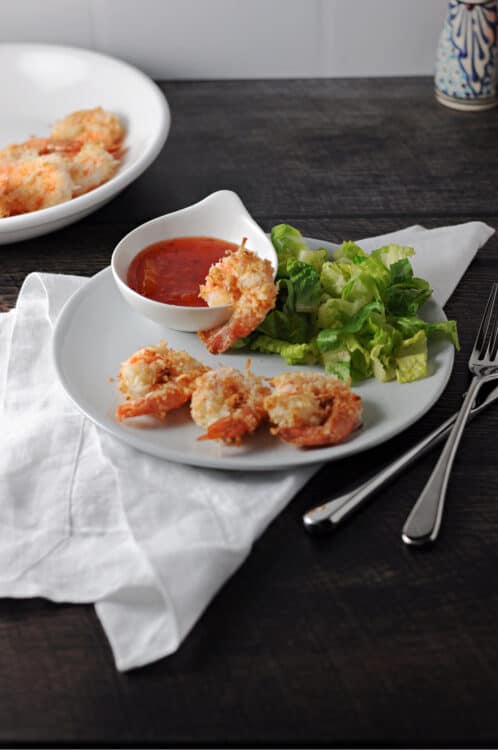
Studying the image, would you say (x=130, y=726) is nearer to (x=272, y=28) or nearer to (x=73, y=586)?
(x=73, y=586)

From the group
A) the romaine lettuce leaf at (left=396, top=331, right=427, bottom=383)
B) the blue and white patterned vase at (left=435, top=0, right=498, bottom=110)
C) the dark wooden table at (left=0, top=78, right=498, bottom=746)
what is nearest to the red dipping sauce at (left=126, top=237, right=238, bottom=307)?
the romaine lettuce leaf at (left=396, top=331, right=427, bottom=383)

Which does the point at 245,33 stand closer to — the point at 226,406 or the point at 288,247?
the point at 288,247

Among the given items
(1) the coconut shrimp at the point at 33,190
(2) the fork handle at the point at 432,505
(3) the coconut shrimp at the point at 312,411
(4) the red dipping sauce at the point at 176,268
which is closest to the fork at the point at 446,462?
(2) the fork handle at the point at 432,505

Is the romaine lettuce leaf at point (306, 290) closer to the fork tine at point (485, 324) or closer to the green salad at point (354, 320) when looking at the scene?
the green salad at point (354, 320)

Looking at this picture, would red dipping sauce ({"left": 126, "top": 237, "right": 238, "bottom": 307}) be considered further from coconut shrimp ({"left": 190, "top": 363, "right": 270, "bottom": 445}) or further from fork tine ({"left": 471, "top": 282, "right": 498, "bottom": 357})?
fork tine ({"left": 471, "top": 282, "right": 498, "bottom": 357})

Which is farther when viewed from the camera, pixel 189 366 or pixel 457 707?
pixel 189 366

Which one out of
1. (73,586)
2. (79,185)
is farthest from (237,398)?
(79,185)

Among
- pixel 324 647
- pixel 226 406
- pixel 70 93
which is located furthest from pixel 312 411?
pixel 70 93
